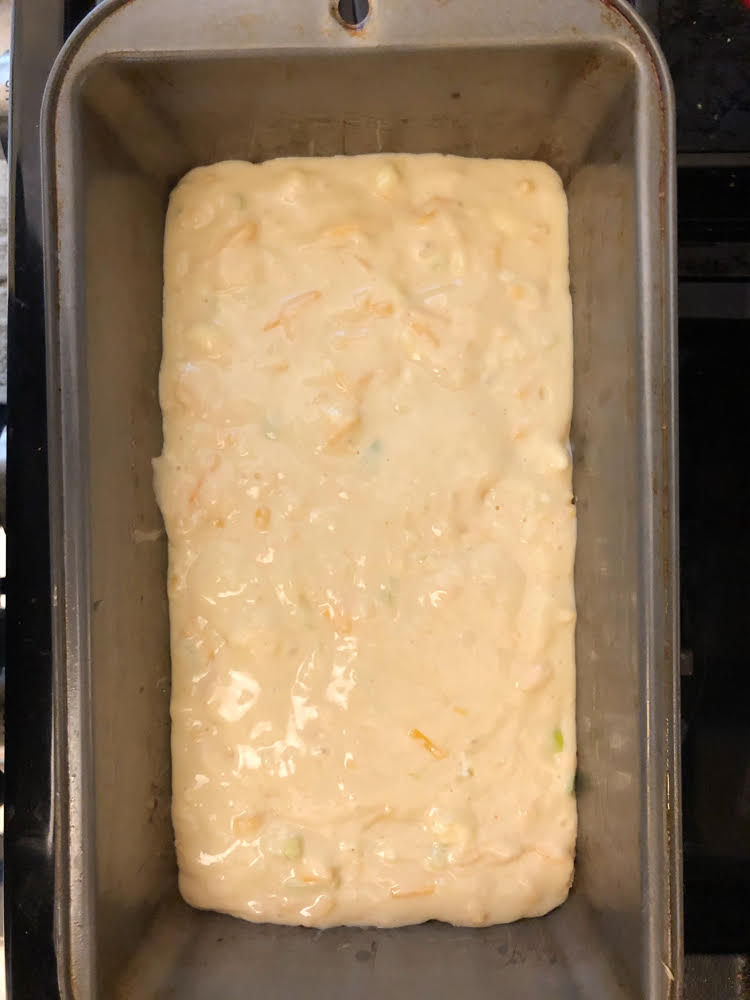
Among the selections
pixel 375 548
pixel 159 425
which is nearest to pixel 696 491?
pixel 375 548

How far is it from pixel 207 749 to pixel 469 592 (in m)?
0.40

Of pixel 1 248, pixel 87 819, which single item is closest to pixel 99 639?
pixel 87 819

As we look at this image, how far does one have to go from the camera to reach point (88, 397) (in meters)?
0.87

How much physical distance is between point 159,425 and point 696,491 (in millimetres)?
745

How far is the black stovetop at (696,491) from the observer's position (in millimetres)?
1021

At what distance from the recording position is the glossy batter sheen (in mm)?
1015

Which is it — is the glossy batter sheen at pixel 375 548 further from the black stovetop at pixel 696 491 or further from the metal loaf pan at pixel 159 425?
the black stovetop at pixel 696 491

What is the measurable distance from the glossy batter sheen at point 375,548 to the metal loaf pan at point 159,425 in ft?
0.15

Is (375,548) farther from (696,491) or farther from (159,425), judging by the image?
(696,491)

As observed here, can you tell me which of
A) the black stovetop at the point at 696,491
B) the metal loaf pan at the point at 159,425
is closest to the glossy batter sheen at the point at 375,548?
the metal loaf pan at the point at 159,425

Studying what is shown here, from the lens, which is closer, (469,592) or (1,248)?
(469,592)

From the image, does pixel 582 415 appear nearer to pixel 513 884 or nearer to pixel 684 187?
pixel 684 187

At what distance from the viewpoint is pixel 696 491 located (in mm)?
1112

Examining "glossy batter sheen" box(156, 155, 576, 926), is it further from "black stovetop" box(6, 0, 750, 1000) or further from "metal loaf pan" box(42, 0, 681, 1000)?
"black stovetop" box(6, 0, 750, 1000)
